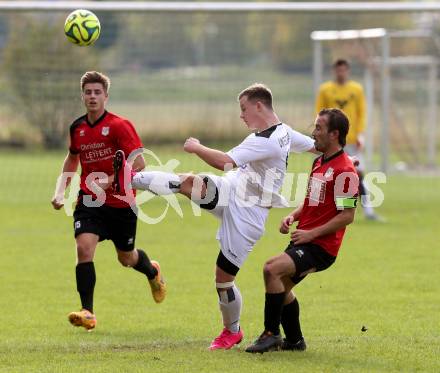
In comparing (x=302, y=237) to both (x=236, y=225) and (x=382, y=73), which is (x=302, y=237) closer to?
(x=236, y=225)

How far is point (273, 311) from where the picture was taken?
7516 mm

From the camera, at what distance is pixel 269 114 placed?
25.4 feet

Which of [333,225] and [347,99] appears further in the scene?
[347,99]

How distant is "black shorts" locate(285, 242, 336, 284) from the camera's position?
744 cm

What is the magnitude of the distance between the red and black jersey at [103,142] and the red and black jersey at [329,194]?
2.07 m

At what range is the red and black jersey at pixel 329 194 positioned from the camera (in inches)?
291

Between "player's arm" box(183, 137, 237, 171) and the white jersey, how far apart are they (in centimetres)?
17

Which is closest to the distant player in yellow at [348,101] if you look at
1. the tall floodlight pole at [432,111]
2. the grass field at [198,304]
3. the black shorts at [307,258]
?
the grass field at [198,304]

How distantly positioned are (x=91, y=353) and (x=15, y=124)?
49.1 feet

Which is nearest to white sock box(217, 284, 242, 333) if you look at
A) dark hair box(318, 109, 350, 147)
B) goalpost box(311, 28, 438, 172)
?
dark hair box(318, 109, 350, 147)

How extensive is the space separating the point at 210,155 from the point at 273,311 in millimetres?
1220

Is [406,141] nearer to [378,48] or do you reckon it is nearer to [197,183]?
[378,48]

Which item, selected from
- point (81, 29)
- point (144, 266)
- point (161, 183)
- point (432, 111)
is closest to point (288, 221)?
point (161, 183)

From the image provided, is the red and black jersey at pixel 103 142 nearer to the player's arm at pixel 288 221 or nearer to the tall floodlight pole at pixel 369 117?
the player's arm at pixel 288 221
